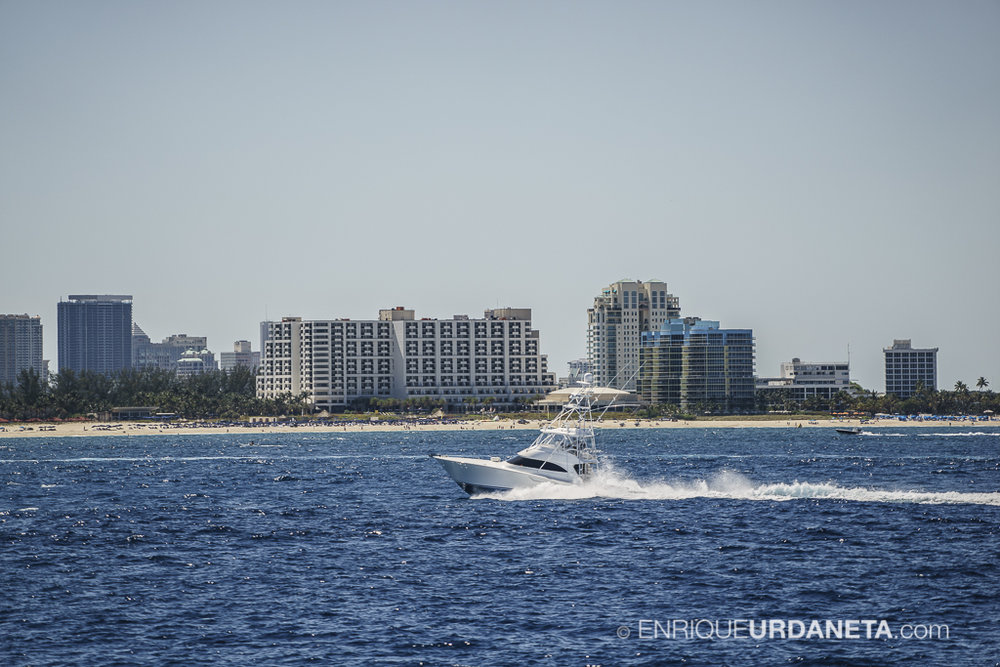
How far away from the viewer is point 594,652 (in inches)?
1539

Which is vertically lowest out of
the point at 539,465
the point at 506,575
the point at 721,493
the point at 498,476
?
the point at 506,575

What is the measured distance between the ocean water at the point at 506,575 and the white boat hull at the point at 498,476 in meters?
1.02

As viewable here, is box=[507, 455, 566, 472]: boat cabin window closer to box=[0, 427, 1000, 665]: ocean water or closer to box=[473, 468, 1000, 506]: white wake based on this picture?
box=[473, 468, 1000, 506]: white wake

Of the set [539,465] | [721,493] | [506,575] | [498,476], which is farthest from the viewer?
[721,493]

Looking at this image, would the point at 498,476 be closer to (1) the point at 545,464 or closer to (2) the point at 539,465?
(2) the point at 539,465

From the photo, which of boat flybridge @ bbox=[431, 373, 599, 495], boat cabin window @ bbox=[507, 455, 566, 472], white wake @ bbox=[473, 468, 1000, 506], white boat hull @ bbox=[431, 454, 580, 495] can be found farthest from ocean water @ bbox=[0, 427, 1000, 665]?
boat cabin window @ bbox=[507, 455, 566, 472]

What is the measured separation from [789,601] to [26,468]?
11401cm

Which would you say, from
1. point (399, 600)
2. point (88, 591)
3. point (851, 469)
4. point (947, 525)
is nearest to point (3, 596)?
point (88, 591)

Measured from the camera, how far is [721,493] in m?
87.8

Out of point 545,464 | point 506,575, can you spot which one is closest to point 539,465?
point 545,464

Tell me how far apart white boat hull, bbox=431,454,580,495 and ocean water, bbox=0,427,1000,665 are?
1.02 metres

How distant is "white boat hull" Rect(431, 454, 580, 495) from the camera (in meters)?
79.4

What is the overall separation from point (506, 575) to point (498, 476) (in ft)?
89.2

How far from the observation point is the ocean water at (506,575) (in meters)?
40.0
